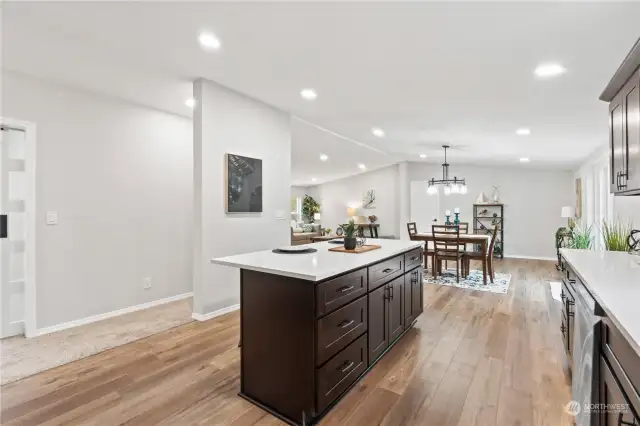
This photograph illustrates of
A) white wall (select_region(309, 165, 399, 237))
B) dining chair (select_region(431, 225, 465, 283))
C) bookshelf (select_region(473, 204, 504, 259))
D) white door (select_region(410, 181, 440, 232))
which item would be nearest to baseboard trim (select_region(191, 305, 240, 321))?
dining chair (select_region(431, 225, 465, 283))

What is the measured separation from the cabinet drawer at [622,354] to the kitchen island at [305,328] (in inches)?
47.1

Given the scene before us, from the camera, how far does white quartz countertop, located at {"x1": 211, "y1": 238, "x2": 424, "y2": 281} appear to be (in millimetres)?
1807

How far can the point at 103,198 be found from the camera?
12.0 feet

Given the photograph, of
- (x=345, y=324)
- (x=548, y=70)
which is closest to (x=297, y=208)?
(x=548, y=70)

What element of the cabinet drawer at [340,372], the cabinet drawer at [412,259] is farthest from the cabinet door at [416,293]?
the cabinet drawer at [340,372]

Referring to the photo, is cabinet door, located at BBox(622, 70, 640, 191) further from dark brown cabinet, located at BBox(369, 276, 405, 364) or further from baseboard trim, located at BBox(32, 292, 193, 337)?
baseboard trim, located at BBox(32, 292, 193, 337)

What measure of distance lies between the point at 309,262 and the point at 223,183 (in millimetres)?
2049

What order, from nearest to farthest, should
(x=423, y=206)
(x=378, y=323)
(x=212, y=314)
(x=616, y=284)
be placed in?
(x=616, y=284) < (x=378, y=323) < (x=212, y=314) < (x=423, y=206)

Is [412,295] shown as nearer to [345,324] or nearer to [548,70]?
[345,324]

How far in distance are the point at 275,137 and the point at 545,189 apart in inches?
282

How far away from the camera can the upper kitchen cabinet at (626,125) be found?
71.9 inches

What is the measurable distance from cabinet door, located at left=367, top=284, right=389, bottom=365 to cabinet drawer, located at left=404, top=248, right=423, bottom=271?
0.51 m

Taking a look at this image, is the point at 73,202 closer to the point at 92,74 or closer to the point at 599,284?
the point at 92,74

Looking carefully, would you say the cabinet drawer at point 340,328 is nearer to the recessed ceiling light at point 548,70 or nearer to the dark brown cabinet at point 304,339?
the dark brown cabinet at point 304,339
